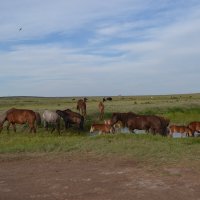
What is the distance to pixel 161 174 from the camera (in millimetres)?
11695

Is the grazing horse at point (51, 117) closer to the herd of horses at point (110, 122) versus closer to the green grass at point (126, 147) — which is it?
the herd of horses at point (110, 122)

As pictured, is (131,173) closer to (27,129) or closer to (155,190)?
(155,190)

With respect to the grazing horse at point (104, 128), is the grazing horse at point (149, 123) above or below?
above

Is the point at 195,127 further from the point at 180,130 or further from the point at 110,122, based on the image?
the point at 110,122

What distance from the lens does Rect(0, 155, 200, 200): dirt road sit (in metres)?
9.92

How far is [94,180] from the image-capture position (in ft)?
37.0

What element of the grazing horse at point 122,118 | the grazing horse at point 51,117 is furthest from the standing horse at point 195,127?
the grazing horse at point 51,117

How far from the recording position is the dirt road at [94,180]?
9922 millimetres

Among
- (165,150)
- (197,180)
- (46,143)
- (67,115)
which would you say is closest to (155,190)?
(197,180)

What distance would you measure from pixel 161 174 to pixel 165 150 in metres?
3.19

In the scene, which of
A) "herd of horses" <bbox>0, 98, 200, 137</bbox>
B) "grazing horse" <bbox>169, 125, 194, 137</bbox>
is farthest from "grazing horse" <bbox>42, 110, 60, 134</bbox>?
"grazing horse" <bbox>169, 125, 194, 137</bbox>

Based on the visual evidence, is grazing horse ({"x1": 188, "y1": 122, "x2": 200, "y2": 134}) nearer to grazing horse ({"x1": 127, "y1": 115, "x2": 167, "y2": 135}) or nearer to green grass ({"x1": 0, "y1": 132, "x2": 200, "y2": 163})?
grazing horse ({"x1": 127, "y1": 115, "x2": 167, "y2": 135})

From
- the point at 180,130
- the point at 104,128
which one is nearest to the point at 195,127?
the point at 180,130

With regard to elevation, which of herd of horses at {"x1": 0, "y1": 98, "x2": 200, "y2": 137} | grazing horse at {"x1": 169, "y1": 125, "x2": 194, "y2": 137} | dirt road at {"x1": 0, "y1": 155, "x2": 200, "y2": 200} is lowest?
dirt road at {"x1": 0, "y1": 155, "x2": 200, "y2": 200}
